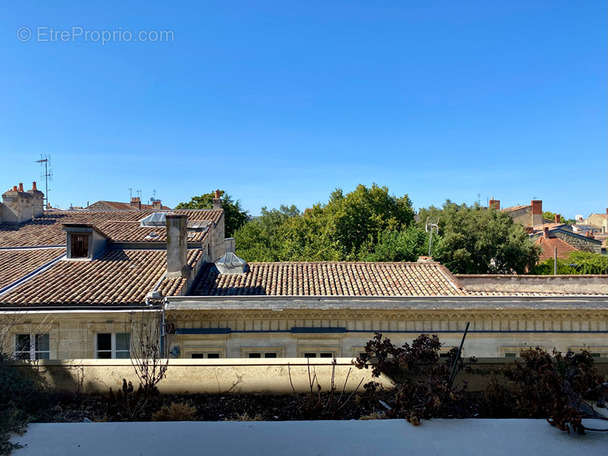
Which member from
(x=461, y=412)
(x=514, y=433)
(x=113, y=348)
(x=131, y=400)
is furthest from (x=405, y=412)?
(x=113, y=348)

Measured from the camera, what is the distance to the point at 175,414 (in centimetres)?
465

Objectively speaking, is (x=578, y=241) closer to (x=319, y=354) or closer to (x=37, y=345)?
(x=319, y=354)

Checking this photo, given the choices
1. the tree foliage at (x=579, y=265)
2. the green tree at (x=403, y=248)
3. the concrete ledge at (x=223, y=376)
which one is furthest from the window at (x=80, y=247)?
the tree foliage at (x=579, y=265)

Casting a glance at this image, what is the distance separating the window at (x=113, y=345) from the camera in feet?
38.7

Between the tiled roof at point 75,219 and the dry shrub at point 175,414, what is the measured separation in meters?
12.0

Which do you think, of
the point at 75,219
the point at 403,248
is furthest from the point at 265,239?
the point at 75,219

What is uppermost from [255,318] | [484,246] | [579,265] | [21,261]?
[484,246]

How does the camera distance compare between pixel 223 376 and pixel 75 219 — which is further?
pixel 75 219

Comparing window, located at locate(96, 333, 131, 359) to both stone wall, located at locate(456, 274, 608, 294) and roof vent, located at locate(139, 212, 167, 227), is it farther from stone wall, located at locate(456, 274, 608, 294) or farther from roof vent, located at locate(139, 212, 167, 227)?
stone wall, located at locate(456, 274, 608, 294)

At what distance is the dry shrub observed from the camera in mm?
4629

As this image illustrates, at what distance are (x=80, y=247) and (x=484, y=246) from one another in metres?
29.1

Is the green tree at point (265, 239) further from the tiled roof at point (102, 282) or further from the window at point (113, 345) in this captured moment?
the window at point (113, 345)

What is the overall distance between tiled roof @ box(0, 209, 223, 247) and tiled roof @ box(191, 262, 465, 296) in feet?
8.82

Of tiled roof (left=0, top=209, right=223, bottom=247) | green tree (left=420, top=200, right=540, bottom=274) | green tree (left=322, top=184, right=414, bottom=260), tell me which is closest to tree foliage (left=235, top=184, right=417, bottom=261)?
green tree (left=322, top=184, right=414, bottom=260)
